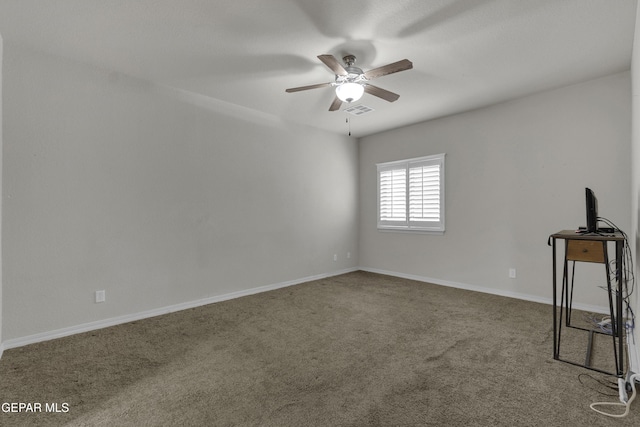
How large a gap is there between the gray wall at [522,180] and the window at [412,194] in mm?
146

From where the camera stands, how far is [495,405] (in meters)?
1.90

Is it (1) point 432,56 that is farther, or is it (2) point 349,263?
(2) point 349,263

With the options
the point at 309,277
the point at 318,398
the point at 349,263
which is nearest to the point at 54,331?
the point at 318,398

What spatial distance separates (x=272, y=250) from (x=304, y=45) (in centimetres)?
298

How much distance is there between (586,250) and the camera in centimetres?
233

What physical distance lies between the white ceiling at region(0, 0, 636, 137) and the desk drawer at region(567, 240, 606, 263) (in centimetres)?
176

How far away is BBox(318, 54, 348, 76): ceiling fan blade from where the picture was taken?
250cm

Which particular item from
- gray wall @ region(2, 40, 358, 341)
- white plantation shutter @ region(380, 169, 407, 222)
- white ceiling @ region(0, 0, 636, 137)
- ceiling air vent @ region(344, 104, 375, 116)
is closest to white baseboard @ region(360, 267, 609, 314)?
white plantation shutter @ region(380, 169, 407, 222)

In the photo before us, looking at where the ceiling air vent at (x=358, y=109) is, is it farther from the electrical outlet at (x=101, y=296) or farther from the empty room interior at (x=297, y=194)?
the electrical outlet at (x=101, y=296)

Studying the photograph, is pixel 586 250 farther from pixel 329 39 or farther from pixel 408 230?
pixel 408 230

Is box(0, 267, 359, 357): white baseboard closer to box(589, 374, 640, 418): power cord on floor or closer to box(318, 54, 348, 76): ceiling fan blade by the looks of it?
box(318, 54, 348, 76): ceiling fan blade

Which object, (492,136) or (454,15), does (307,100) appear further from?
(492,136)

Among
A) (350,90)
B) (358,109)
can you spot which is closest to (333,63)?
(350,90)

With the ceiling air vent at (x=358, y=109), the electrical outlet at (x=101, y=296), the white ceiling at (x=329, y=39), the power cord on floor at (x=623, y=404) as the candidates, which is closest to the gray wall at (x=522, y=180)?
the white ceiling at (x=329, y=39)
